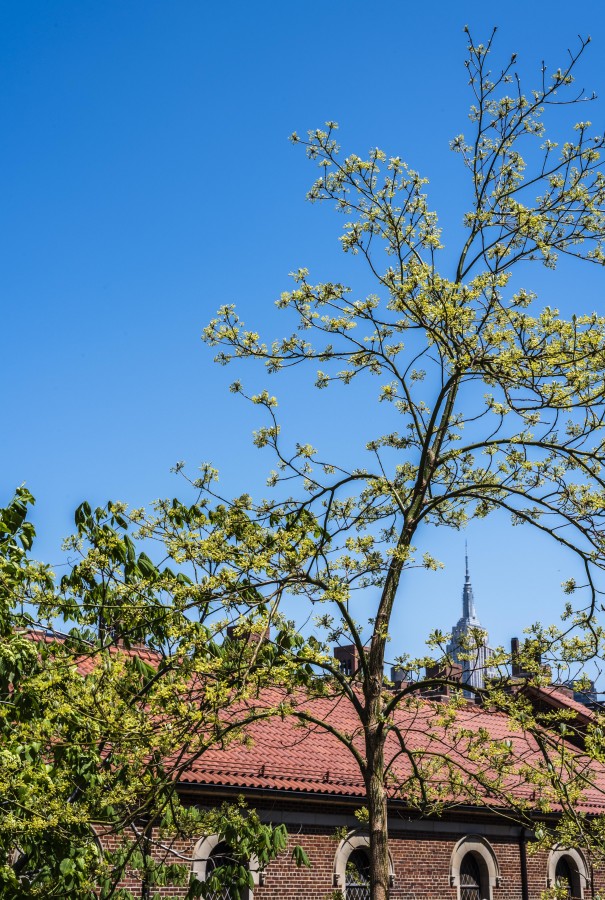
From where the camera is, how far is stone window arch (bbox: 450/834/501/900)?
1912cm

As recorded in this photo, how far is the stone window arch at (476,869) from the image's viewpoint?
19.1 m

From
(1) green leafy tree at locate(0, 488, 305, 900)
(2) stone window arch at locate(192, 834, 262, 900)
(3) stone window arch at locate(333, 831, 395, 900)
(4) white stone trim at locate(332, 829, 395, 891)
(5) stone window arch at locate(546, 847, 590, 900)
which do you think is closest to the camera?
(1) green leafy tree at locate(0, 488, 305, 900)

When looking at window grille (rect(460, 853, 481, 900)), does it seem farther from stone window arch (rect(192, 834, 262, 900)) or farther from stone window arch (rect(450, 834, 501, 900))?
stone window arch (rect(192, 834, 262, 900))

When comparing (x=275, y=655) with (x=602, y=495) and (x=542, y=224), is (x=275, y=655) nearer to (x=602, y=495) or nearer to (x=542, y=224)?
(x=602, y=495)

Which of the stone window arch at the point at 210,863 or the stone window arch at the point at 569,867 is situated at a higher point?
the stone window arch at the point at 569,867

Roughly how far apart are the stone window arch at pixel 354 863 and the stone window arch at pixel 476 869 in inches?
97.8

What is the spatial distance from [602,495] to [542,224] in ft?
9.27

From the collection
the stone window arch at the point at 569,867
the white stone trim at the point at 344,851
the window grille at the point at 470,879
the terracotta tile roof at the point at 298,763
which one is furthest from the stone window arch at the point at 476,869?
the white stone trim at the point at 344,851


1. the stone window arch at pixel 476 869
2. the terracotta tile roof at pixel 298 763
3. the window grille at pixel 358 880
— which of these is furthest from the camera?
the stone window arch at pixel 476 869

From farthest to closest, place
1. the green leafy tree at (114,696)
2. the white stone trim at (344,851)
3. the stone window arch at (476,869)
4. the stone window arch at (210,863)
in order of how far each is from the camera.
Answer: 1. the stone window arch at (476,869)
2. the white stone trim at (344,851)
3. the stone window arch at (210,863)
4. the green leafy tree at (114,696)

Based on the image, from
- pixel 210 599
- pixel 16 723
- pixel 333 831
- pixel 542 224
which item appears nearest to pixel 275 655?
pixel 210 599

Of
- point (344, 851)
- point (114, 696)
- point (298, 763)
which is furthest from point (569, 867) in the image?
point (114, 696)

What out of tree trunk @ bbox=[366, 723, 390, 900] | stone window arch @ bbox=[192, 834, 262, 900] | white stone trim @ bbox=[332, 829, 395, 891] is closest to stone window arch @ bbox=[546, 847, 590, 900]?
white stone trim @ bbox=[332, 829, 395, 891]

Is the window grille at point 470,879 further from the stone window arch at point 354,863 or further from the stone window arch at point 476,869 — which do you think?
the stone window arch at point 354,863
